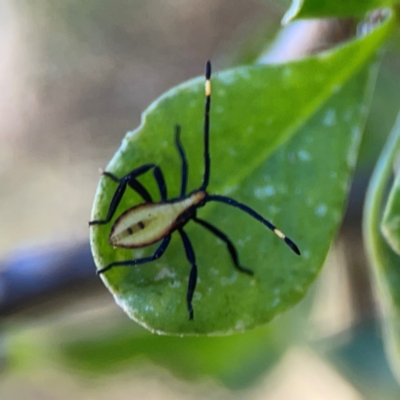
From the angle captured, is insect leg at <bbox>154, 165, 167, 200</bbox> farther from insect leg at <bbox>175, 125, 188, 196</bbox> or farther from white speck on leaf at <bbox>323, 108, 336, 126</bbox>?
white speck on leaf at <bbox>323, 108, 336, 126</bbox>

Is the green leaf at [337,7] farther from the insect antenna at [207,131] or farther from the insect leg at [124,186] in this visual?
the insect leg at [124,186]

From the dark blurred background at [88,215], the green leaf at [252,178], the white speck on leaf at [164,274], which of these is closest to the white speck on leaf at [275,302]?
the green leaf at [252,178]

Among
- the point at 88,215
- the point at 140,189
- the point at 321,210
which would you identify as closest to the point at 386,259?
the point at 321,210

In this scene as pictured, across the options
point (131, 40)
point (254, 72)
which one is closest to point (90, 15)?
point (131, 40)

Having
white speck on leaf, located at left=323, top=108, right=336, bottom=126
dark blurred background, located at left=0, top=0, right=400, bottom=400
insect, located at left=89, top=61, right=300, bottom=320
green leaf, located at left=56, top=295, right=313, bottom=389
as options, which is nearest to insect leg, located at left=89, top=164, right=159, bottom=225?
insect, located at left=89, top=61, right=300, bottom=320

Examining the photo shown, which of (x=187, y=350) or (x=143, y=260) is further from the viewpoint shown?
(x=187, y=350)

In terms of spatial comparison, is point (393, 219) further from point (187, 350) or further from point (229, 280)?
point (187, 350)
